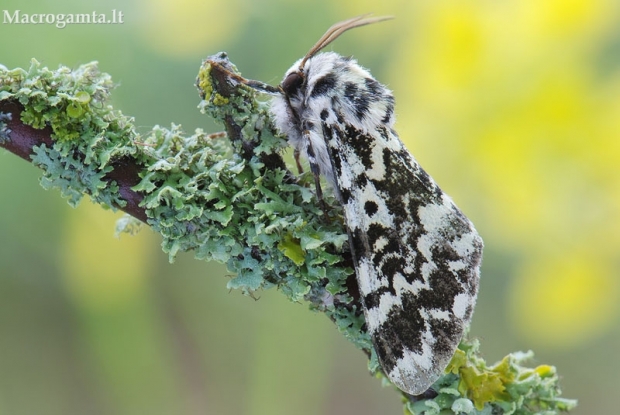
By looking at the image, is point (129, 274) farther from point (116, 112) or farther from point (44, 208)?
point (116, 112)

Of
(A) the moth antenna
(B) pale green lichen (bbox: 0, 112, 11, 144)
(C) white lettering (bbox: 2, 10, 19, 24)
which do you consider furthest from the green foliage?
(C) white lettering (bbox: 2, 10, 19, 24)

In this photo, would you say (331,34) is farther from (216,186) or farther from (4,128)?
(4,128)

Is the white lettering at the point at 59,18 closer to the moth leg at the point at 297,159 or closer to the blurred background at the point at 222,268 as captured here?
the blurred background at the point at 222,268

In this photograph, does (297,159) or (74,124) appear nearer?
(74,124)

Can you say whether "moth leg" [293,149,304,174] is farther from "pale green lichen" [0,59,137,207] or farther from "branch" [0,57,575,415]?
"pale green lichen" [0,59,137,207]

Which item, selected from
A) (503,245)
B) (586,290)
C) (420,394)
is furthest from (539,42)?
(420,394)

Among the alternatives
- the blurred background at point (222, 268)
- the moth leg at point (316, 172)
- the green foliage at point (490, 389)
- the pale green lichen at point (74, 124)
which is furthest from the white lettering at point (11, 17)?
the green foliage at point (490, 389)

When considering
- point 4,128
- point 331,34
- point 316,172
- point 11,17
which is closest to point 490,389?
point 316,172
